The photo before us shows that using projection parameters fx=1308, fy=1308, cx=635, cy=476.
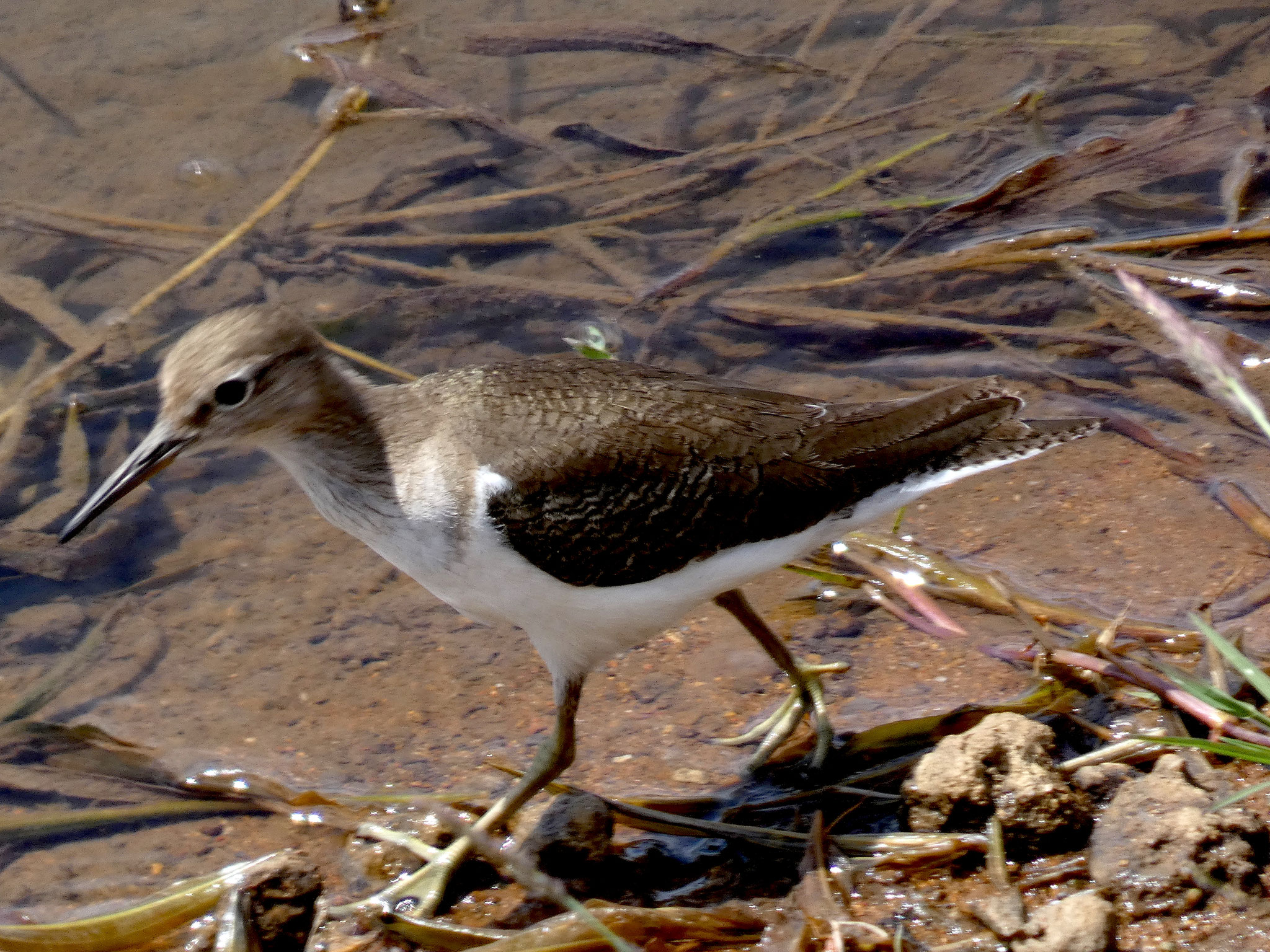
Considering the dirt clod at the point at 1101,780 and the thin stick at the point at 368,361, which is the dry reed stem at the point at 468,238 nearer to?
the thin stick at the point at 368,361

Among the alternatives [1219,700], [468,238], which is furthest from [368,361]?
[1219,700]

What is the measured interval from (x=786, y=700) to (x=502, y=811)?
1.03 m

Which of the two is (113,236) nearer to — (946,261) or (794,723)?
(946,261)

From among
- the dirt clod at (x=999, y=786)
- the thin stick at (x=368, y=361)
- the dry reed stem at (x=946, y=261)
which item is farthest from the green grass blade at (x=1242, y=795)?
the thin stick at (x=368, y=361)

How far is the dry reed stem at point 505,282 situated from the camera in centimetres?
655

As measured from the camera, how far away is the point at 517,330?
6449mm

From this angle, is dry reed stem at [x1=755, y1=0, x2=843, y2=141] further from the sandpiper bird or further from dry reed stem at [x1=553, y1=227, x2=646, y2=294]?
the sandpiper bird

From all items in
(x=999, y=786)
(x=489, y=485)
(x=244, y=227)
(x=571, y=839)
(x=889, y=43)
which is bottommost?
(x=571, y=839)

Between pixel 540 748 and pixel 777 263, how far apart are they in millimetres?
3405

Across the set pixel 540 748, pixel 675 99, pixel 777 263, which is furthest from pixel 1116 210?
pixel 540 748

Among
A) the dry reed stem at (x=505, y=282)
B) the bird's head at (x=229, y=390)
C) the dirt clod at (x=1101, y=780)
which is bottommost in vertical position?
the dirt clod at (x=1101, y=780)

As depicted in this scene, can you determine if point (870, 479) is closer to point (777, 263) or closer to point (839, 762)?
point (839, 762)

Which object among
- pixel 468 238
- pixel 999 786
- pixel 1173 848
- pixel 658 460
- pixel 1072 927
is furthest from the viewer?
pixel 468 238

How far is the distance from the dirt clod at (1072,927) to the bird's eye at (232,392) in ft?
8.35
